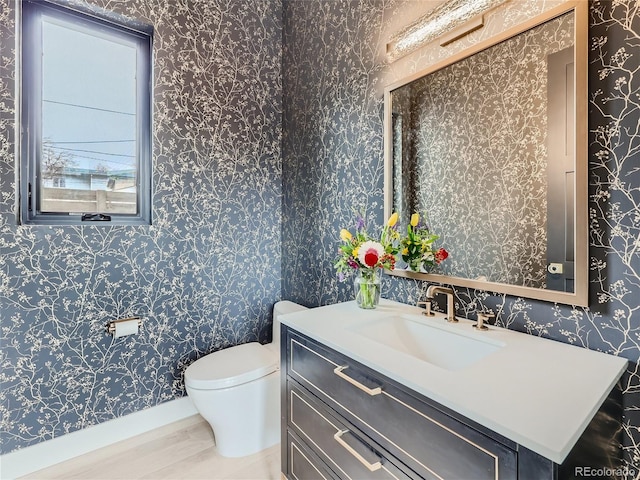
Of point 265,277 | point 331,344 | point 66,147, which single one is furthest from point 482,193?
point 66,147

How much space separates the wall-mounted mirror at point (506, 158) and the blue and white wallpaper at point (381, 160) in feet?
0.14

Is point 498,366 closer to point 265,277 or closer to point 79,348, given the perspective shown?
point 265,277

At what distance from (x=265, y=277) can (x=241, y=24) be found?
66.2 inches

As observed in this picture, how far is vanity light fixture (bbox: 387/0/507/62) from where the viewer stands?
120 cm

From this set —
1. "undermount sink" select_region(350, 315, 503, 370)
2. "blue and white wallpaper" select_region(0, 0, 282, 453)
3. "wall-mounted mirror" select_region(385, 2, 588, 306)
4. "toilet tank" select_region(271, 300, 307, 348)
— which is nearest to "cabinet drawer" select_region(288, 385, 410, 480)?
"undermount sink" select_region(350, 315, 503, 370)

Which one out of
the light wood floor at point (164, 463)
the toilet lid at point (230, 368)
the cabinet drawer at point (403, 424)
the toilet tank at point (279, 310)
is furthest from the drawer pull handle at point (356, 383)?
the toilet tank at point (279, 310)

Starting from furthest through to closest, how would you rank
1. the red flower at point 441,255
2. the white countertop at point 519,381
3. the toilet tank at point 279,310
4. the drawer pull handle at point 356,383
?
1. the toilet tank at point 279,310
2. the red flower at point 441,255
3. the drawer pull handle at point 356,383
4. the white countertop at point 519,381

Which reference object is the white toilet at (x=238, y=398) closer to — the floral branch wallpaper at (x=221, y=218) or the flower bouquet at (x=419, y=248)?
the floral branch wallpaper at (x=221, y=218)

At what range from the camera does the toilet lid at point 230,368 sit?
1.56 metres

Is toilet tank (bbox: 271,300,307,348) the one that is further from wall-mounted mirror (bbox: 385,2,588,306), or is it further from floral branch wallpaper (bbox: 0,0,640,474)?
wall-mounted mirror (bbox: 385,2,588,306)

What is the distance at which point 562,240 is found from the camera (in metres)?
1.00

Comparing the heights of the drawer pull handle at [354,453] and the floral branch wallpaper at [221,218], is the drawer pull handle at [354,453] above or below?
below

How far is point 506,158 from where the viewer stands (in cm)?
114

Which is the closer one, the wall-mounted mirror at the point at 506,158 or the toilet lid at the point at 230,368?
the wall-mounted mirror at the point at 506,158
